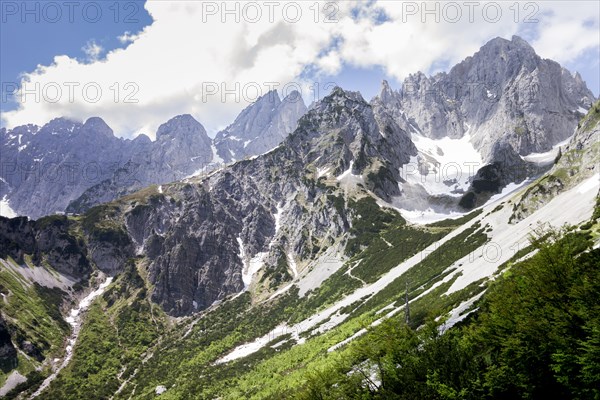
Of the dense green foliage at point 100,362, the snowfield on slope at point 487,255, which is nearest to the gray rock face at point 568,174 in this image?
the snowfield on slope at point 487,255

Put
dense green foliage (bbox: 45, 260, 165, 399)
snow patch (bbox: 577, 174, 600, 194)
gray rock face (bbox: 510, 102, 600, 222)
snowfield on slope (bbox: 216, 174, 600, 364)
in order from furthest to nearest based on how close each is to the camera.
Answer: dense green foliage (bbox: 45, 260, 165, 399)
gray rock face (bbox: 510, 102, 600, 222)
snow patch (bbox: 577, 174, 600, 194)
snowfield on slope (bbox: 216, 174, 600, 364)

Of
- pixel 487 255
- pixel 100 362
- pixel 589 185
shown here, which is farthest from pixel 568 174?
pixel 100 362

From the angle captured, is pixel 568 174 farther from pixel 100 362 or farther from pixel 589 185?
pixel 100 362

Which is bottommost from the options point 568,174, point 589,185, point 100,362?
point 568,174

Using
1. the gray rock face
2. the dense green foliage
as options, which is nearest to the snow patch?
the gray rock face

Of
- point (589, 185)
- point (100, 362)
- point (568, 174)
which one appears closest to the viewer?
point (589, 185)

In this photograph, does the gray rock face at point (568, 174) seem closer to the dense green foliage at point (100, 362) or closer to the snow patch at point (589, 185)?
the snow patch at point (589, 185)

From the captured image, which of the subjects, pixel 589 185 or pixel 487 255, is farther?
pixel 589 185

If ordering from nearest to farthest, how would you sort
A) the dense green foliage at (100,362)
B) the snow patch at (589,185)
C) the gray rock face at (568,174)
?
the snow patch at (589,185) < the gray rock face at (568,174) < the dense green foliage at (100,362)

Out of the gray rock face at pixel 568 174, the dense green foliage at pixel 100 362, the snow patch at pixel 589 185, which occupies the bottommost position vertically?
the gray rock face at pixel 568 174

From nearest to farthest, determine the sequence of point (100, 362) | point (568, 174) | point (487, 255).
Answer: point (487, 255), point (568, 174), point (100, 362)

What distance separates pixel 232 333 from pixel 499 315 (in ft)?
523

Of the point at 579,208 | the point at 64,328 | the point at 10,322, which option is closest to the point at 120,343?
the point at 64,328

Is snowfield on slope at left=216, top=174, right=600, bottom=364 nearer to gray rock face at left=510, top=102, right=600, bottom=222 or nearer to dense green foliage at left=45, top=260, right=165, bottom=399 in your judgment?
gray rock face at left=510, top=102, right=600, bottom=222
